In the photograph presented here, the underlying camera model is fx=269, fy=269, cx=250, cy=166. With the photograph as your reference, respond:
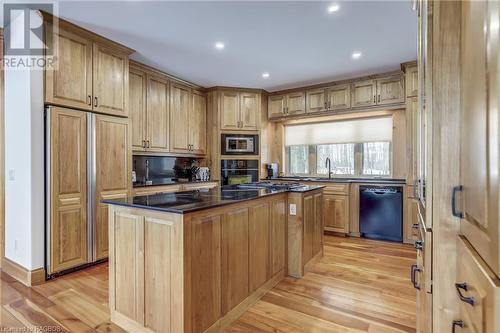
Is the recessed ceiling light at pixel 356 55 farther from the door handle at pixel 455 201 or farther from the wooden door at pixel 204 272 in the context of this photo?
the door handle at pixel 455 201

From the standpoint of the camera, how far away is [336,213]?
4.62 m

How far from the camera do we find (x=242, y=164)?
546 cm

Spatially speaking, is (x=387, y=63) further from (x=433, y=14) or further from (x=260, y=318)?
(x=260, y=318)

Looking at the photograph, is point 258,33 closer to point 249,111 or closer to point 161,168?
point 249,111

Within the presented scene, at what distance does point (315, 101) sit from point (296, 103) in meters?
0.39

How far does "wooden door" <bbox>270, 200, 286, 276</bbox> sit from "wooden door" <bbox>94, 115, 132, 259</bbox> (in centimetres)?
202

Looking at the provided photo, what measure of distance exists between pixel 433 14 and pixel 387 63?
332 cm

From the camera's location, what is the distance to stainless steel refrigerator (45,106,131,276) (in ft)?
9.14

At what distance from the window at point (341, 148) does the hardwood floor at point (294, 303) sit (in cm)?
212

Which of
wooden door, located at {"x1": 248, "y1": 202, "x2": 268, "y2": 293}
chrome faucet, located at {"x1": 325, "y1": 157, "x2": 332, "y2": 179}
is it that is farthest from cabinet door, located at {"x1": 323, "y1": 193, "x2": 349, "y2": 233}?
wooden door, located at {"x1": 248, "y1": 202, "x2": 268, "y2": 293}

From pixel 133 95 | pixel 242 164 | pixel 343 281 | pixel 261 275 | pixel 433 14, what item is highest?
pixel 133 95

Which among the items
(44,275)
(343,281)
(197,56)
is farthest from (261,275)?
(197,56)

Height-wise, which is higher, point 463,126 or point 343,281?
point 463,126

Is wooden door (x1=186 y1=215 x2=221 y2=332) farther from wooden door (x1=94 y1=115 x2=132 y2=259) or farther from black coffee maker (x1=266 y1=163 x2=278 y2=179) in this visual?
black coffee maker (x1=266 y1=163 x2=278 y2=179)
